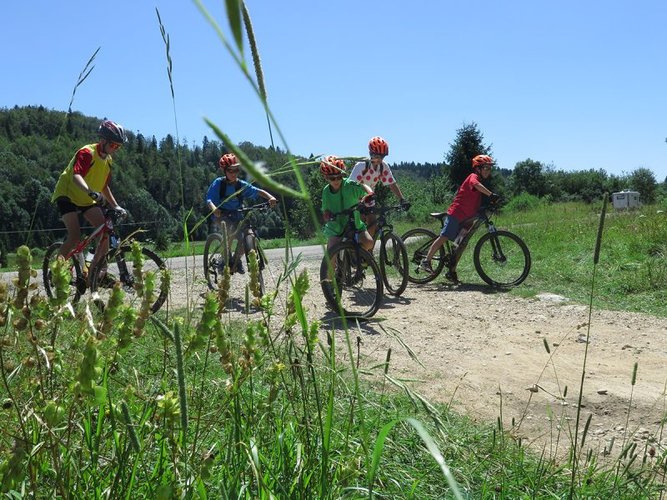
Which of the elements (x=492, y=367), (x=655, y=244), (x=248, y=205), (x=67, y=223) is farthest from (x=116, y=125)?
(x=655, y=244)

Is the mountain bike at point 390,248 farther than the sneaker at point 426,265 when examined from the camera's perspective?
No

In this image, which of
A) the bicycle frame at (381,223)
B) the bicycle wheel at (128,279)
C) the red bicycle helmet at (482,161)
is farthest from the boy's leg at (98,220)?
the red bicycle helmet at (482,161)

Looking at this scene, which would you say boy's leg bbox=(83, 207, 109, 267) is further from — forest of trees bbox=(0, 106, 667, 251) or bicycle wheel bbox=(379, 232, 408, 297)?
bicycle wheel bbox=(379, 232, 408, 297)

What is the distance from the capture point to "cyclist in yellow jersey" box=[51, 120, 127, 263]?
628 centimetres

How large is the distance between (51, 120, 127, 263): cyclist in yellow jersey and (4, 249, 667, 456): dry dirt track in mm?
1625

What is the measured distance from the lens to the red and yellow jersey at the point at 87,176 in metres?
6.29

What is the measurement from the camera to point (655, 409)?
3.91 m

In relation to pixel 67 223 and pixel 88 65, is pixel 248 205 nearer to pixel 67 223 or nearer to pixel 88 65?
pixel 67 223

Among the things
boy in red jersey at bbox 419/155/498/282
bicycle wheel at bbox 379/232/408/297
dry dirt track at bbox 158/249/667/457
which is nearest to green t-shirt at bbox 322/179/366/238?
dry dirt track at bbox 158/249/667/457

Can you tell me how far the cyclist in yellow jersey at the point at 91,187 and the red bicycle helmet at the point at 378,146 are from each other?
3751 millimetres

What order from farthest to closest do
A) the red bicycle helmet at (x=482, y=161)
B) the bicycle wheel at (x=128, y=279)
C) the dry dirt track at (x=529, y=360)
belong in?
the red bicycle helmet at (x=482, y=161) → the dry dirt track at (x=529, y=360) → the bicycle wheel at (x=128, y=279)

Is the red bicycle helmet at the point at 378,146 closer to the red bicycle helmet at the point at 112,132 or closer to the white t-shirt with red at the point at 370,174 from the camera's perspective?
the white t-shirt with red at the point at 370,174

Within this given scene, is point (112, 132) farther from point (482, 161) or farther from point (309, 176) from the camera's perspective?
point (309, 176)

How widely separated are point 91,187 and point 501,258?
5.59m
